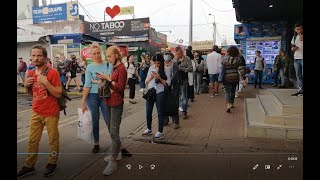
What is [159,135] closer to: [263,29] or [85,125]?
[85,125]

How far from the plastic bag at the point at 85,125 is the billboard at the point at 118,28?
27.1 inches

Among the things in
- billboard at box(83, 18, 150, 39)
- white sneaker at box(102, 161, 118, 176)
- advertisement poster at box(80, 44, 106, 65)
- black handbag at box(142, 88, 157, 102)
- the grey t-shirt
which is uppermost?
billboard at box(83, 18, 150, 39)

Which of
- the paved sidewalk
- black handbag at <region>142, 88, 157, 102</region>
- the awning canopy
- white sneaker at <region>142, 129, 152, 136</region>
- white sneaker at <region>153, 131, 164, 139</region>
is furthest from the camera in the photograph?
black handbag at <region>142, 88, 157, 102</region>

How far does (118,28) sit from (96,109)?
77 centimetres

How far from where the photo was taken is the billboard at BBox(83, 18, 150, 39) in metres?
2.04

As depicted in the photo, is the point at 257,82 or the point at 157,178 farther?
the point at 257,82

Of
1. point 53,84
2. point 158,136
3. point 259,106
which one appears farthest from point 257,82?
point 53,84

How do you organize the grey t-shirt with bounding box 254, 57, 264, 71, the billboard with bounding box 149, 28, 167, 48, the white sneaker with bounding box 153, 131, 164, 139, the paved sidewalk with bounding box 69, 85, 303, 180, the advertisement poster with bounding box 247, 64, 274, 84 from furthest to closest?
the white sneaker with bounding box 153, 131, 164, 139
the advertisement poster with bounding box 247, 64, 274, 84
the grey t-shirt with bounding box 254, 57, 264, 71
the billboard with bounding box 149, 28, 167, 48
the paved sidewalk with bounding box 69, 85, 303, 180

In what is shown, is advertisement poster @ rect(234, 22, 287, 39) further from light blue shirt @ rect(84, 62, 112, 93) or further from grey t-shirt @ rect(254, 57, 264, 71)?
light blue shirt @ rect(84, 62, 112, 93)

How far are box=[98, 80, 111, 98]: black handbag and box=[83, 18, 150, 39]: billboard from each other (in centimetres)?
41

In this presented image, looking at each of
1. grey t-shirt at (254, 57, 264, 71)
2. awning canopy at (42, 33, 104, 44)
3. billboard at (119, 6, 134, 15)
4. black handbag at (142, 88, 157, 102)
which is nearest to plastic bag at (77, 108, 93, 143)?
awning canopy at (42, 33, 104, 44)

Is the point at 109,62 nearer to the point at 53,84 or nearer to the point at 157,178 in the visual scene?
the point at 53,84
